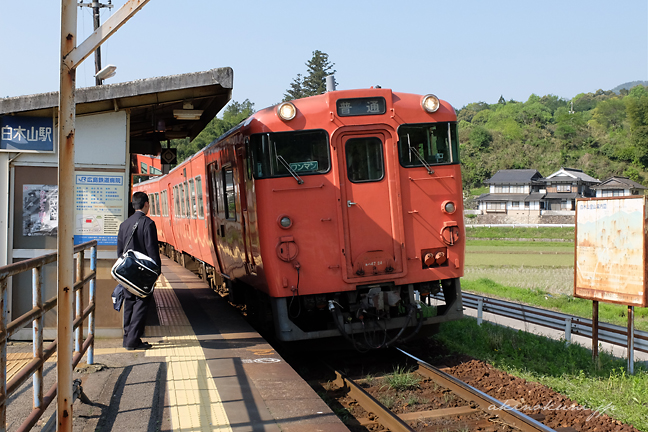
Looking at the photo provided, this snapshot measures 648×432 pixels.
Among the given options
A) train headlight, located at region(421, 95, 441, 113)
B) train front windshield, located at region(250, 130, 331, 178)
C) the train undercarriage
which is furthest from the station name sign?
train headlight, located at region(421, 95, 441, 113)

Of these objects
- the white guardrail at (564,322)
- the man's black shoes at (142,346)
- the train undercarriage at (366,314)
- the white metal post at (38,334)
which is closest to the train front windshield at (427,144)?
the train undercarriage at (366,314)

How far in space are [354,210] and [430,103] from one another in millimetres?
1598

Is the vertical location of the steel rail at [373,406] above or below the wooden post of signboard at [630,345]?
below

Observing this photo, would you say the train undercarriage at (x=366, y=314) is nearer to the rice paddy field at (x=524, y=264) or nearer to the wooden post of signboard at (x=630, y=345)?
the wooden post of signboard at (x=630, y=345)

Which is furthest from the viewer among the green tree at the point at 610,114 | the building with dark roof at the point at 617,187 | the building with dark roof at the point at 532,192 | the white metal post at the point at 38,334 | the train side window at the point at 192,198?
the green tree at the point at 610,114

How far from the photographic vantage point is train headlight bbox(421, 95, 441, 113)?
745cm

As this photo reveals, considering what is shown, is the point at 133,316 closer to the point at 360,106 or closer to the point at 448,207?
the point at 360,106

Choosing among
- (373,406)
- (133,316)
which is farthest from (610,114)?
(133,316)

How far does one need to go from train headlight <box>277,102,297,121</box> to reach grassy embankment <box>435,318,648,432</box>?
3.77 meters

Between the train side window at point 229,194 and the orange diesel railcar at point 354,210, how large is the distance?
21.9 inches

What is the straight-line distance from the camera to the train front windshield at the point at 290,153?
7.05 metres

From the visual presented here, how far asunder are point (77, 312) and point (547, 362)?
543cm

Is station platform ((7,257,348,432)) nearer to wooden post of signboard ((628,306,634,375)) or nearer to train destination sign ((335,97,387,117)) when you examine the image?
train destination sign ((335,97,387,117))

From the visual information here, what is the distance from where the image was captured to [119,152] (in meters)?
7.09
